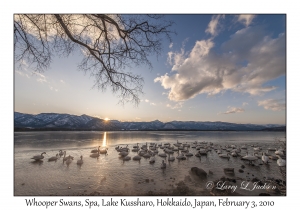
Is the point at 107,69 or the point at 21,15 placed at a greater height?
the point at 21,15

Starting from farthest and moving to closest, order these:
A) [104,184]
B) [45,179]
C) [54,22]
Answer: [45,179]
[104,184]
[54,22]

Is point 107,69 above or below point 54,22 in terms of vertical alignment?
below

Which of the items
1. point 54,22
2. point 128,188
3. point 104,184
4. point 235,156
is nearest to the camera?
point 54,22

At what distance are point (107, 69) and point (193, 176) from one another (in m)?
10.5
